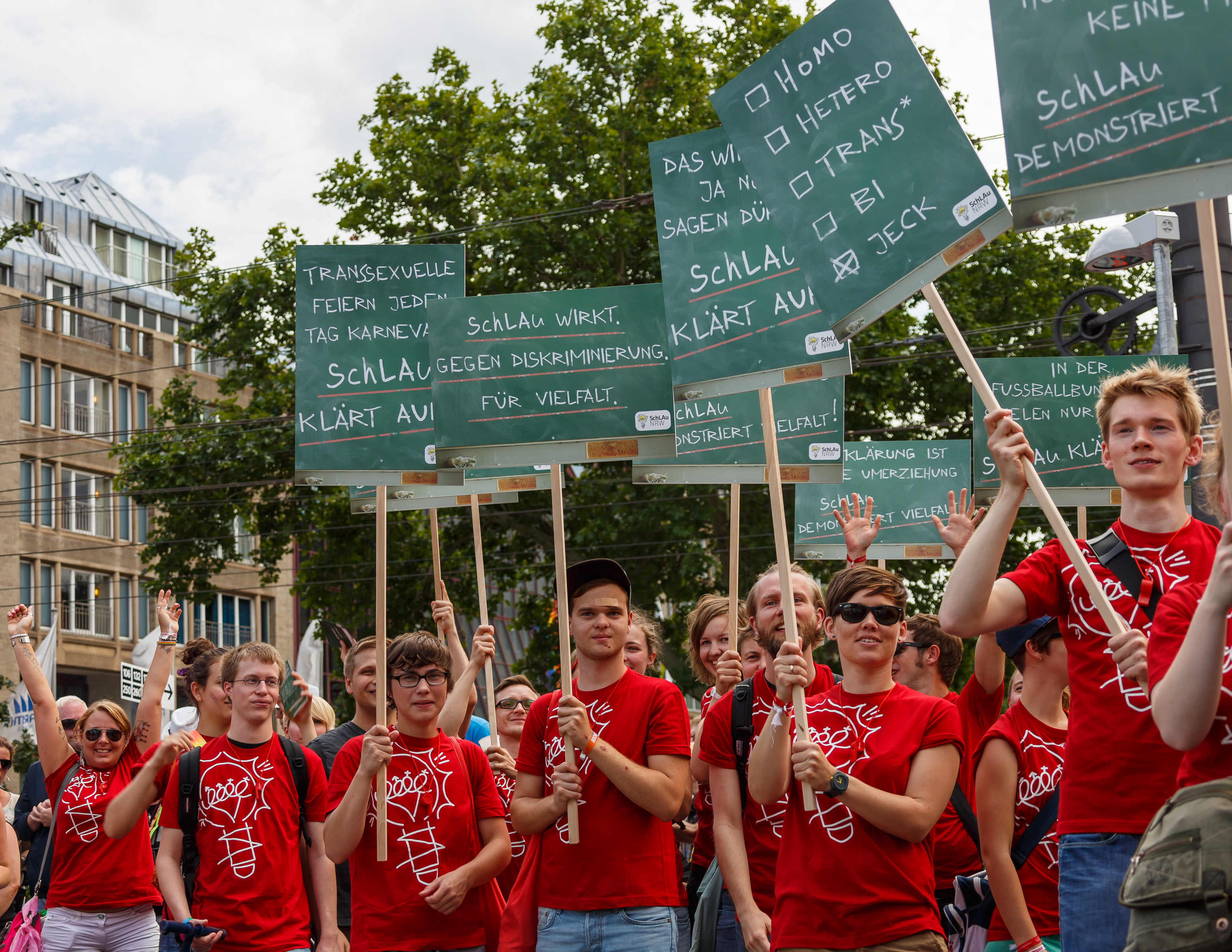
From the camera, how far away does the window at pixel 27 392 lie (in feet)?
129

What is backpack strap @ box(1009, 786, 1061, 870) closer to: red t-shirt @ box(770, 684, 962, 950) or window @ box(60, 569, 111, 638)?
red t-shirt @ box(770, 684, 962, 950)

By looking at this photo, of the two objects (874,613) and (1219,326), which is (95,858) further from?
(1219,326)

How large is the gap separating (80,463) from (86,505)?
48.1 inches

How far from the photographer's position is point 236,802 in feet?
19.5

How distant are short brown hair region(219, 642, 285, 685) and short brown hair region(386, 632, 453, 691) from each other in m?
0.59

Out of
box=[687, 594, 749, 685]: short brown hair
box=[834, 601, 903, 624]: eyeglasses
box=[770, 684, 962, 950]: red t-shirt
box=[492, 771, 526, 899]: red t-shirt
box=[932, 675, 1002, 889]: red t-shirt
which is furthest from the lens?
box=[687, 594, 749, 685]: short brown hair

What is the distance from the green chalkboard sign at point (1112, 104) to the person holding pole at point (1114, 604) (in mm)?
513

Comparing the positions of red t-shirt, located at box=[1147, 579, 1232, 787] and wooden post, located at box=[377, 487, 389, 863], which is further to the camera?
wooden post, located at box=[377, 487, 389, 863]

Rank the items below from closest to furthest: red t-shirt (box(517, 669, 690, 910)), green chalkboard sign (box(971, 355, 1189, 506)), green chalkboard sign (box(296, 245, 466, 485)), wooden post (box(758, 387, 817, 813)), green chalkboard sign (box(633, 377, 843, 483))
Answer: wooden post (box(758, 387, 817, 813))
red t-shirt (box(517, 669, 690, 910))
green chalkboard sign (box(296, 245, 466, 485))
green chalkboard sign (box(633, 377, 843, 483))
green chalkboard sign (box(971, 355, 1189, 506))

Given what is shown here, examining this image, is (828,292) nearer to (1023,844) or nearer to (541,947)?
(1023,844)

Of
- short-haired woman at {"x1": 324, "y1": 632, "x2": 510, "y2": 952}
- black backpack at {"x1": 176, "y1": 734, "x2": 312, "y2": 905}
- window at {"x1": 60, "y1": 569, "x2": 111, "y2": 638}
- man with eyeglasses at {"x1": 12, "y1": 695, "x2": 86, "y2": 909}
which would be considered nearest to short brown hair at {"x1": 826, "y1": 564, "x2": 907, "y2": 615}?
short-haired woman at {"x1": 324, "y1": 632, "x2": 510, "y2": 952}

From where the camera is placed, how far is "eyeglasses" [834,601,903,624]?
15.0 feet

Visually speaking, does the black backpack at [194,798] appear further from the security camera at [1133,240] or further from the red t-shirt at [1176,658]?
the security camera at [1133,240]

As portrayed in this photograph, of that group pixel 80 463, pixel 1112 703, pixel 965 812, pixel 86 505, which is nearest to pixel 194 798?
pixel 965 812
